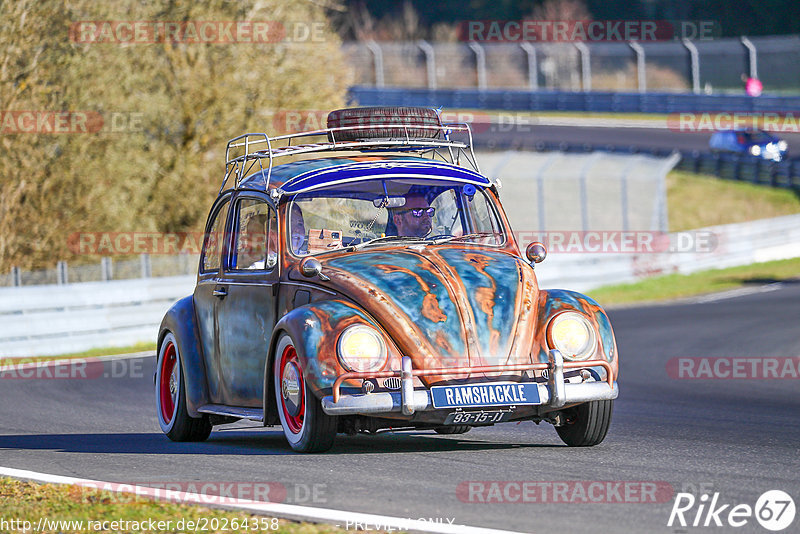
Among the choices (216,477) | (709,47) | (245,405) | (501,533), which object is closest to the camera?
(501,533)

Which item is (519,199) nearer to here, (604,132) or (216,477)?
(604,132)

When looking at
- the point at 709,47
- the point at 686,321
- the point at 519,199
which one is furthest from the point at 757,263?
the point at 709,47

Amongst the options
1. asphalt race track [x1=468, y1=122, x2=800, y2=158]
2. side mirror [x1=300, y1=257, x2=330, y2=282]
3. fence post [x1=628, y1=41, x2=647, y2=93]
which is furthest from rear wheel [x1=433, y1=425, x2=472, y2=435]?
fence post [x1=628, y1=41, x2=647, y2=93]

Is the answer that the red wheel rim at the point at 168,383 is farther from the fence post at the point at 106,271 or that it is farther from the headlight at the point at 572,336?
the fence post at the point at 106,271

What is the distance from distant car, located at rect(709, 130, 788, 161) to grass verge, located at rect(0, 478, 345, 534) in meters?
36.6

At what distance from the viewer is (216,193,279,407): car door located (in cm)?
850

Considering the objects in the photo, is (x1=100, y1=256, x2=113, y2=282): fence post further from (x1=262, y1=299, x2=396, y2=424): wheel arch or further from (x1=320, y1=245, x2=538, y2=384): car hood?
(x1=262, y1=299, x2=396, y2=424): wheel arch

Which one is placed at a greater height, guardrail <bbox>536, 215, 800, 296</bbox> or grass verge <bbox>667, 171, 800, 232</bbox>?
grass verge <bbox>667, 171, 800, 232</bbox>

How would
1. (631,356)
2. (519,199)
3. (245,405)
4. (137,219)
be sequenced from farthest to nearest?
(519,199), (137,219), (631,356), (245,405)

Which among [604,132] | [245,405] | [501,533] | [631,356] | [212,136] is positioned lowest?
[501,533]

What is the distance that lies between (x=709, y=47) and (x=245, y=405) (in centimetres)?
4172

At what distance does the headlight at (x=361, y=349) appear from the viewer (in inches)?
290

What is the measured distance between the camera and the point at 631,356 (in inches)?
655

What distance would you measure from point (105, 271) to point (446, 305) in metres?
13.6
